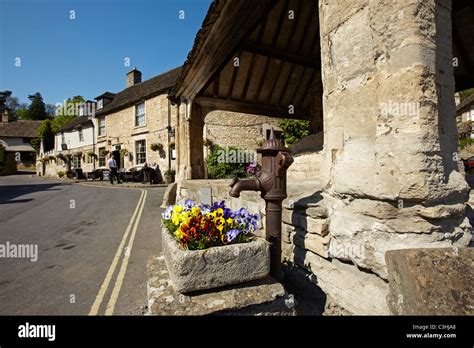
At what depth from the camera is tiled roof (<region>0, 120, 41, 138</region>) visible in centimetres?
3838

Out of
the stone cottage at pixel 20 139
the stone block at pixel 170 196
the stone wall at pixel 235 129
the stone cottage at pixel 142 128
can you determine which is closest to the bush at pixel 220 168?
the stone wall at pixel 235 129

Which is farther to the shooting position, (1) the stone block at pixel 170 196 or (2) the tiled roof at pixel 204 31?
(1) the stone block at pixel 170 196

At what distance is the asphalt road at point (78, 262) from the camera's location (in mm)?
2639

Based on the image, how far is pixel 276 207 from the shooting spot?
2.23m

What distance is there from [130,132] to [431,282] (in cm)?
1995

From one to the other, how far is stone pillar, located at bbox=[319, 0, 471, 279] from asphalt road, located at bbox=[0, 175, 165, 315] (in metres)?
2.37

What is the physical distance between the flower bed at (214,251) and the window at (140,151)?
673 inches

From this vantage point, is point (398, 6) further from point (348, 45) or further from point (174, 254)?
point (174, 254)

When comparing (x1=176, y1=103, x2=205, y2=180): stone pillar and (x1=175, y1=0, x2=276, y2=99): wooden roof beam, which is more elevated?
(x1=175, y1=0, x2=276, y2=99): wooden roof beam

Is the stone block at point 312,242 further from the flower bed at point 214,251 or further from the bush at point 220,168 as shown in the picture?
the bush at point 220,168

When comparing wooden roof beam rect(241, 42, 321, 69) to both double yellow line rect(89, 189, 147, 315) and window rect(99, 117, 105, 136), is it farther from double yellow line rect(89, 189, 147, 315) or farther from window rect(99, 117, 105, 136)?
window rect(99, 117, 105, 136)

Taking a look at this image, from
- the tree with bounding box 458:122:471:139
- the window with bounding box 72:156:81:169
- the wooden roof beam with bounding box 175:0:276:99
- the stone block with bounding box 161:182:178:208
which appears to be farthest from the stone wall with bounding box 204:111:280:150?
the window with bounding box 72:156:81:169

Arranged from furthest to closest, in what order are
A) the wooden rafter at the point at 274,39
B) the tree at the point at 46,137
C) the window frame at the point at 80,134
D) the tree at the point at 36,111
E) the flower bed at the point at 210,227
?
the tree at the point at 36,111 < the tree at the point at 46,137 < the window frame at the point at 80,134 < the wooden rafter at the point at 274,39 < the flower bed at the point at 210,227

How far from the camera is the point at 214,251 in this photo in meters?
1.76
